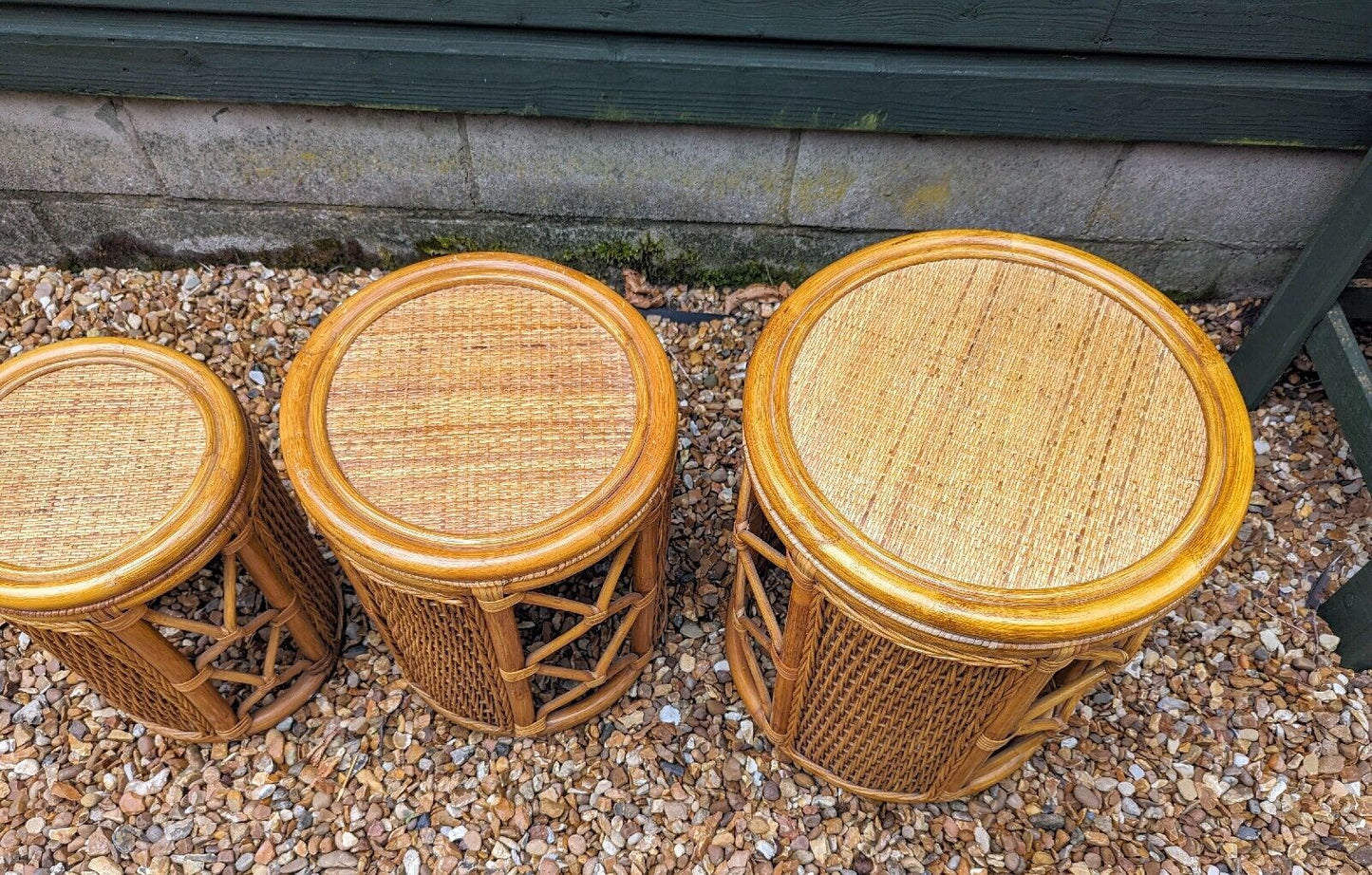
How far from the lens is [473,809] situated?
2023 mm

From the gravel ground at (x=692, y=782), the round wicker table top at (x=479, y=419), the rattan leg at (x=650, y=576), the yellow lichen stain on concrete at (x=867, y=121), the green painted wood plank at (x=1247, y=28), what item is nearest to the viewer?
the round wicker table top at (x=479, y=419)

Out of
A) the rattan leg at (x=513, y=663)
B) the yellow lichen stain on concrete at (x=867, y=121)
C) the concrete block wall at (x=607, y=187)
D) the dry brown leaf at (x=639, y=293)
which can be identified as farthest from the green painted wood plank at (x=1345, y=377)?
the rattan leg at (x=513, y=663)

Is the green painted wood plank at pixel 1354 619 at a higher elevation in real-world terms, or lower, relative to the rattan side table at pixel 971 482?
lower

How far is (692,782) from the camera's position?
2068 millimetres

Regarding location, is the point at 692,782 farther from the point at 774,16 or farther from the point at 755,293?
the point at 774,16

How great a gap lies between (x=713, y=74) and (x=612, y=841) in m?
1.83

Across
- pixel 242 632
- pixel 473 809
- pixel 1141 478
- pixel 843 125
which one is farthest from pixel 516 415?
pixel 843 125

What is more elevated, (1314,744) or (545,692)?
(1314,744)

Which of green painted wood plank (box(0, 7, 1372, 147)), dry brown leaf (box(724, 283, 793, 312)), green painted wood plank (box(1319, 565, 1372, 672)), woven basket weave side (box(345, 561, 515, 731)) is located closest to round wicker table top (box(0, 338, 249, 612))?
woven basket weave side (box(345, 561, 515, 731))

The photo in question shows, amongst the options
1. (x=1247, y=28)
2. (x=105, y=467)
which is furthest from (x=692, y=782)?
(x=1247, y=28)

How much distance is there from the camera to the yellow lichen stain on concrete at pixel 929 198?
2.59 m

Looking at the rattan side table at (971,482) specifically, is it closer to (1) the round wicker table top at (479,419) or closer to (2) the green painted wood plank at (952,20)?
(1) the round wicker table top at (479,419)

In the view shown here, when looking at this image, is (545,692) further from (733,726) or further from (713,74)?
(713,74)

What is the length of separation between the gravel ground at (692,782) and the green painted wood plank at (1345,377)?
1.20 feet
